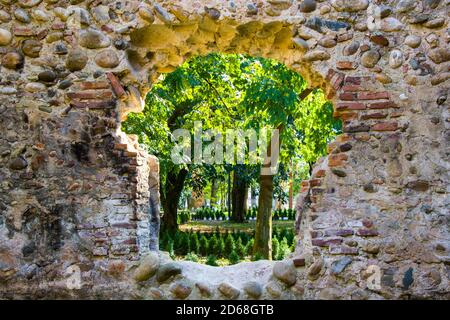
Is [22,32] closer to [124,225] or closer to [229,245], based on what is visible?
[124,225]

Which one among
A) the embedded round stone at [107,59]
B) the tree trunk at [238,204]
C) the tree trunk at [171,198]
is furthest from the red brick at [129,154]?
the tree trunk at [238,204]

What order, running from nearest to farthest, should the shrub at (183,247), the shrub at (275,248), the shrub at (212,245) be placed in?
1. the shrub at (275,248)
2. the shrub at (212,245)
3. the shrub at (183,247)

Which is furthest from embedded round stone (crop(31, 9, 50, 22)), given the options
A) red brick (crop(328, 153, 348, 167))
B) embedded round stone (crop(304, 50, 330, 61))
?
red brick (crop(328, 153, 348, 167))

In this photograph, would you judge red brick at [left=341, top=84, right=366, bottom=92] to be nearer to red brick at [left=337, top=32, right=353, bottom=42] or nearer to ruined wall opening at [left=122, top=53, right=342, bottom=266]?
red brick at [left=337, top=32, right=353, bottom=42]

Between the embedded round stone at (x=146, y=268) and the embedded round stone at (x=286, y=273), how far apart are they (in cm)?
97

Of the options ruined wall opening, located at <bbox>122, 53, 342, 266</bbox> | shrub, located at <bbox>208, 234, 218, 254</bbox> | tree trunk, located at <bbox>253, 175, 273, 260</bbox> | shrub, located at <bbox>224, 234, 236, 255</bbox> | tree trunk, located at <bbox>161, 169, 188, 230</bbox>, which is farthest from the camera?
tree trunk, located at <bbox>161, 169, 188, 230</bbox>

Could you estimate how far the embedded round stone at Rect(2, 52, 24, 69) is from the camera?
359 cm

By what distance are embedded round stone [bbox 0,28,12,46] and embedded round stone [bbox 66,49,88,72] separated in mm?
509

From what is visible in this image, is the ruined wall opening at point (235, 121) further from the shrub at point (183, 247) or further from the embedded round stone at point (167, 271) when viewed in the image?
the embedded round stone at point (167, 271)

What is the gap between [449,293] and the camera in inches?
130

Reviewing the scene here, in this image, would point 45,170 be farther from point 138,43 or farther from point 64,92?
point 138,43

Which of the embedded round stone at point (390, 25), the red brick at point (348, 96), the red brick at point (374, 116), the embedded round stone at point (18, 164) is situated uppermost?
the embedded round stone at point (390, 25)

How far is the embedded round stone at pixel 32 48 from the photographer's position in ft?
11.8
